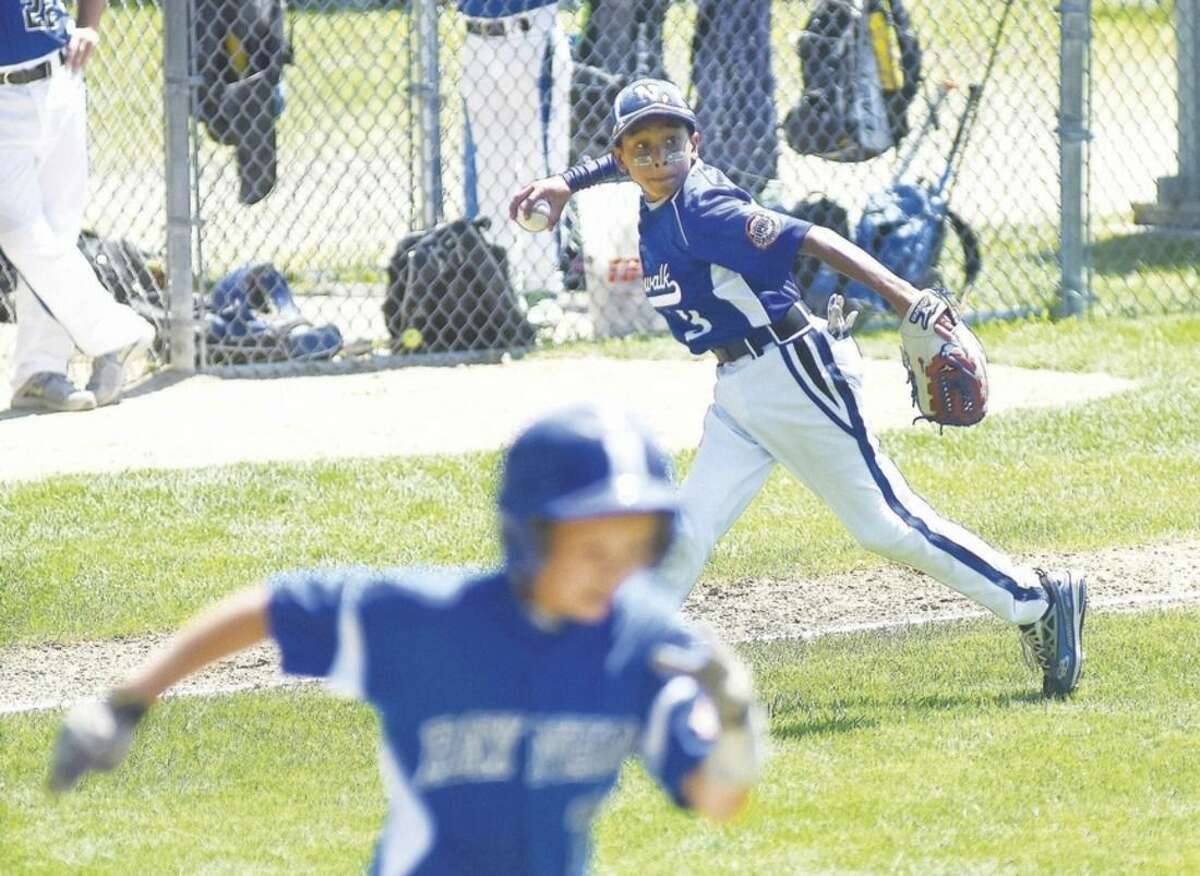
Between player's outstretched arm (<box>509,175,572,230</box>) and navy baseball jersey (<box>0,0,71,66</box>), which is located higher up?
player's outstretched arm (<box>509,175,572,230</box>)

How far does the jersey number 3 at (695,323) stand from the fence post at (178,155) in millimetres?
4570

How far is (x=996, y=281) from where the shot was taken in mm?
11336

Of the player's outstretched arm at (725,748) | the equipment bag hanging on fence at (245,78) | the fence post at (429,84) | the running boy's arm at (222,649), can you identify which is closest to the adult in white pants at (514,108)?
the fence post at (429,84)

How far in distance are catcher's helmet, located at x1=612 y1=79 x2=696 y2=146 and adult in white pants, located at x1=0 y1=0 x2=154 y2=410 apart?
3.61 m

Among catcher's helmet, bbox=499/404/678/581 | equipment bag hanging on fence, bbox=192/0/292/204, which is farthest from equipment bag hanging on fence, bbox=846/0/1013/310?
catcher's helmet, bbox=499/404/678/581

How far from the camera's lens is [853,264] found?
4949 mm

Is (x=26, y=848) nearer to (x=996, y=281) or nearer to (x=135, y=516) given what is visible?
(x=135, y=516)

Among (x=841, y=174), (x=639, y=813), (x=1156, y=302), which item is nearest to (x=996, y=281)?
(x=1156, y=302)

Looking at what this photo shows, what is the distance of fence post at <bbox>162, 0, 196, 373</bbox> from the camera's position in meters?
9.34

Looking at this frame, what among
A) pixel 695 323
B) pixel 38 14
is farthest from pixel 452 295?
pixel 695 323

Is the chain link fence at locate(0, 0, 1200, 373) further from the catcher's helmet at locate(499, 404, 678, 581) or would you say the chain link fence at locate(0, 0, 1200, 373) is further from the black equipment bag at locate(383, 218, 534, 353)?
the catcher's helmet at locate(499, 404, 678, 581)

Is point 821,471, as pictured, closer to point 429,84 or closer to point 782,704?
point 782,704

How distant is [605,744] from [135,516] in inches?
198

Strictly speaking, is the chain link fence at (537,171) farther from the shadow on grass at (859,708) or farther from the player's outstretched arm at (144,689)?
the player's outstretched arm at (144,689)
